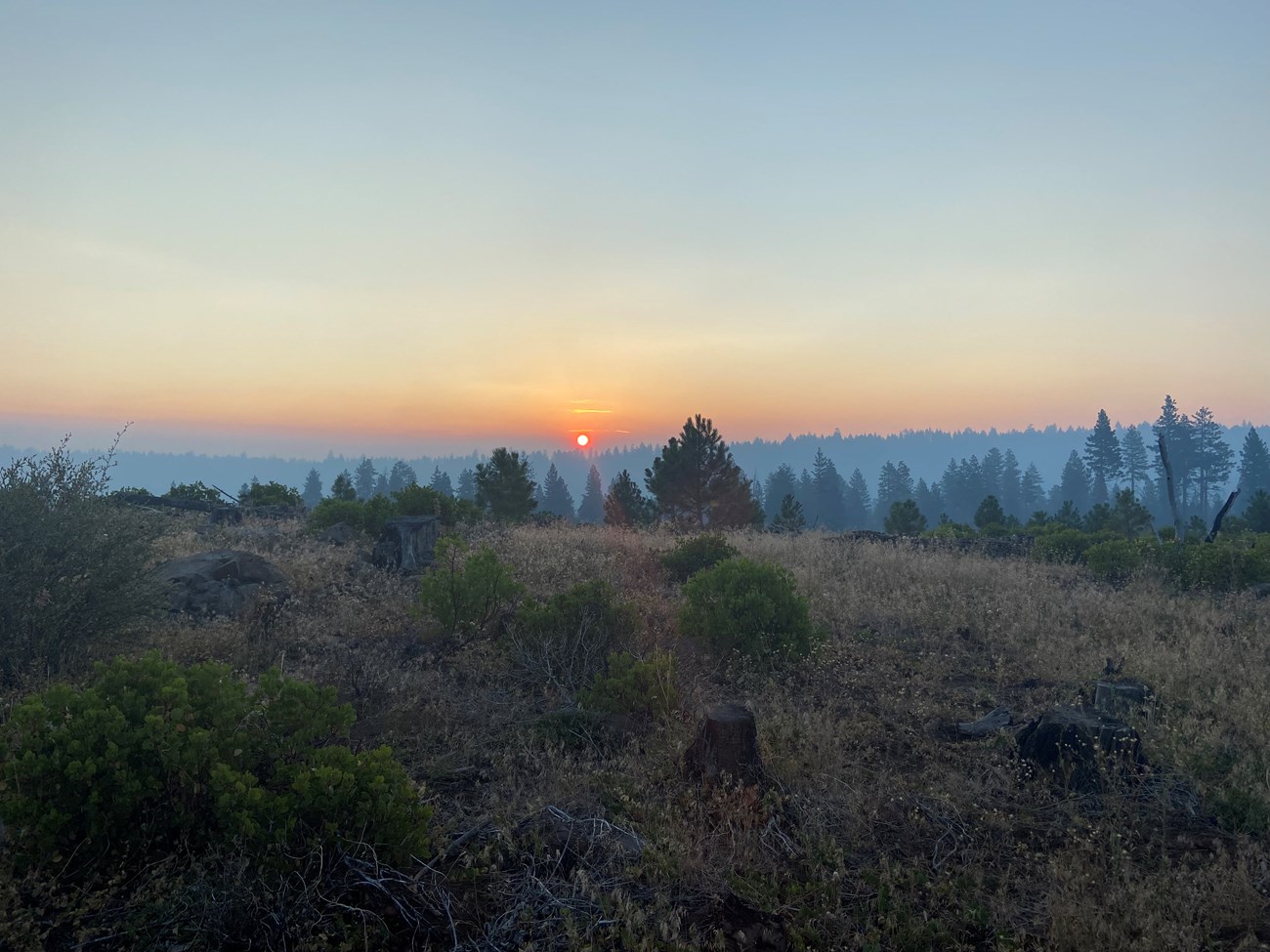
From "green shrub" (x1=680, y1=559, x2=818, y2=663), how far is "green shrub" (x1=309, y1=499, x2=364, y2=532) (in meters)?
9.62

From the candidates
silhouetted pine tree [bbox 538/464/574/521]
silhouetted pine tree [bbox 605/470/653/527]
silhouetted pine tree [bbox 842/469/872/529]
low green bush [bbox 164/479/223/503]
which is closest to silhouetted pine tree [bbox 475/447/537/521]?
silhouetted pine tree [bbox 605/470/653/527]

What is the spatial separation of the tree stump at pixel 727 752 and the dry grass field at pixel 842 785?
13 centimetres

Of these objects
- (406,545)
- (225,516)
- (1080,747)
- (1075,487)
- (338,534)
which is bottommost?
(1075,487)

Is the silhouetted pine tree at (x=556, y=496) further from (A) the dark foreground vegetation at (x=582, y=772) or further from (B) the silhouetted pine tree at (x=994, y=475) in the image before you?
(A) the dark foreground vegetation at (x=582, y=772)

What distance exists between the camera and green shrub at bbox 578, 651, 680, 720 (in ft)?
20.4

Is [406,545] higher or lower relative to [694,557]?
higher

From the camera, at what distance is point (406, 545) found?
12.1 metres

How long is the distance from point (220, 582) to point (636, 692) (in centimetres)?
645

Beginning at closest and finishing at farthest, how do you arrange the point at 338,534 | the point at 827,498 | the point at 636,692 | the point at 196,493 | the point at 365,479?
the point at 636,692, the point at 338,534, the point at 196,493, the point at 827,498, the point at 365,479

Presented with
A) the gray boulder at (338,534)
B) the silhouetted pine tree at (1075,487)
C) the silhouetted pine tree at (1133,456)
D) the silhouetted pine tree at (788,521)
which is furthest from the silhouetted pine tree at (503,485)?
the silhouetted pine tree at (1075,487)

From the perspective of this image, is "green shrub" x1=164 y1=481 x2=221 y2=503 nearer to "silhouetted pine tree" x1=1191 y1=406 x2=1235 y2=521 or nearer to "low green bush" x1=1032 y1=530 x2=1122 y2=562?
"low green bush" x1=1032 y1=530 x2=1122 y2=562

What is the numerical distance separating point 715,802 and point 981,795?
1.94 metres

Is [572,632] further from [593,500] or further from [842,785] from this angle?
[593,500]

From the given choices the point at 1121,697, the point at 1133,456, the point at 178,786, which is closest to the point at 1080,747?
the point at 1121,697
